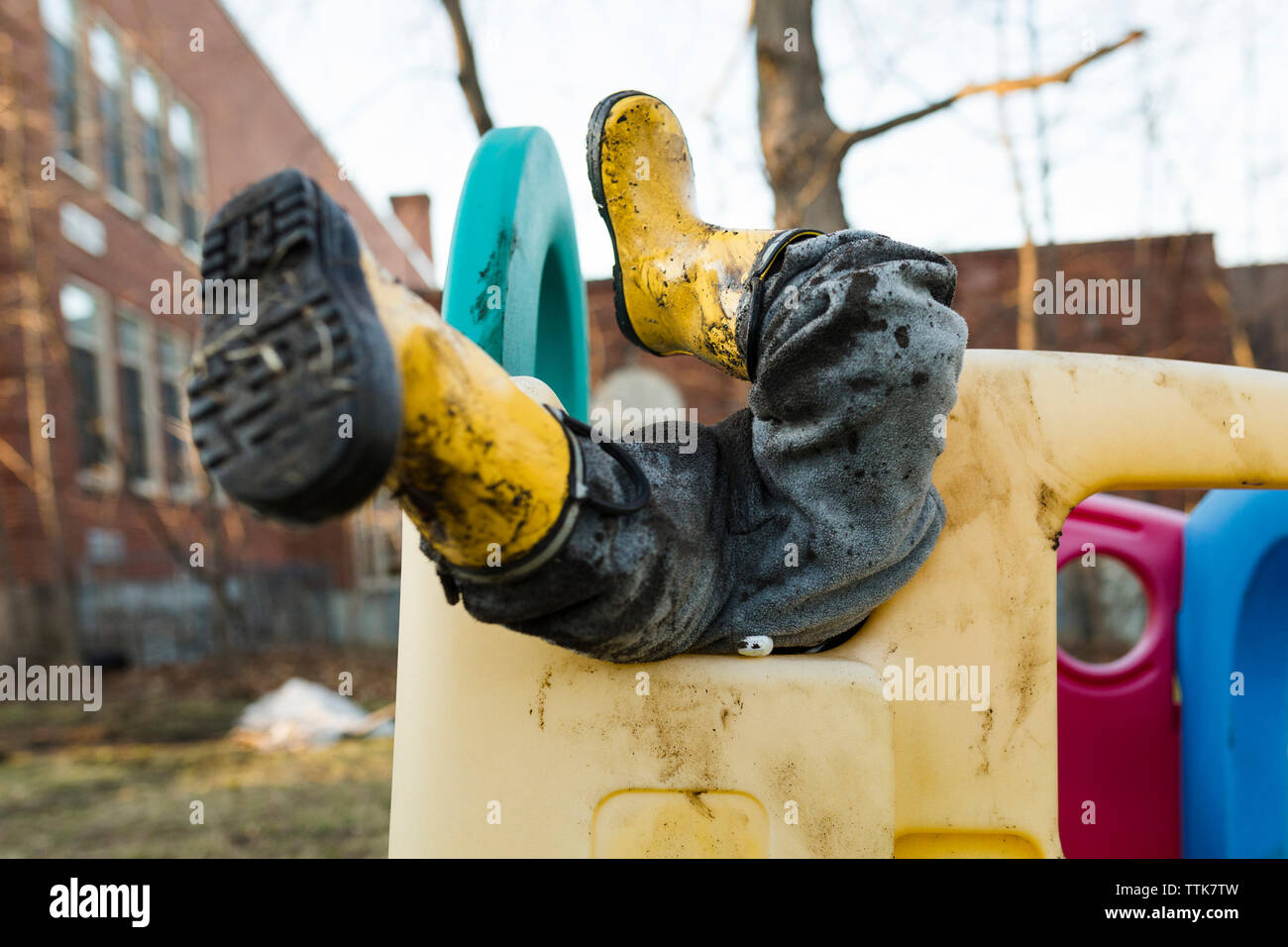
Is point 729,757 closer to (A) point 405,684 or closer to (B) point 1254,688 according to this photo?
(A) point 405,684

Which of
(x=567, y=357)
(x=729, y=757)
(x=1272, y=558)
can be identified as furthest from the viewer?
(x=567, y=357)

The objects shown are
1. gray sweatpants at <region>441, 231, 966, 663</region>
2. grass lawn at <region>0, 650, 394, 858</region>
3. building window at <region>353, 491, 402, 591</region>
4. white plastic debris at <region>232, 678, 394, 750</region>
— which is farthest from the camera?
building window at <region>353, 491, 402, 591</region>

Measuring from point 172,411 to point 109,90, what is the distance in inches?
114

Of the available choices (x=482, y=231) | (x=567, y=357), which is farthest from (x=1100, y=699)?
(x=482, y=231)

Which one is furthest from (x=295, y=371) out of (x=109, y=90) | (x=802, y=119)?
(x=109, y=90)

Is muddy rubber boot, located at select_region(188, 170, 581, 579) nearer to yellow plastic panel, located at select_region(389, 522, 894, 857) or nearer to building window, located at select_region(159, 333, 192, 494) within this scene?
yellow plastic panel, located at select_region(389, 522, 894, 857)

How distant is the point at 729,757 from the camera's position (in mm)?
815

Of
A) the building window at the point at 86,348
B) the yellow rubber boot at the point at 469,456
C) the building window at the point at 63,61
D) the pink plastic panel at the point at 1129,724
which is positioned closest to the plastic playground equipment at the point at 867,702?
the yellow rubber boot at the point at 469,456

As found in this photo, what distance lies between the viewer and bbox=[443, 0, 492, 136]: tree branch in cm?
353

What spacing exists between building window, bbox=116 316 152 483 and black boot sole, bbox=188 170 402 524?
27.2ft

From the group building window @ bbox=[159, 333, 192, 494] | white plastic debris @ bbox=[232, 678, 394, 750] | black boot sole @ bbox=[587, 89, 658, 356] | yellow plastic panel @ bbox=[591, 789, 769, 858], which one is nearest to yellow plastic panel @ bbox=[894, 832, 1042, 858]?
yellow plastic panel @ bbox=[591, 789, 769, 858]

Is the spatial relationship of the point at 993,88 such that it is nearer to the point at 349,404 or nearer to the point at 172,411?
the point at 349,404
